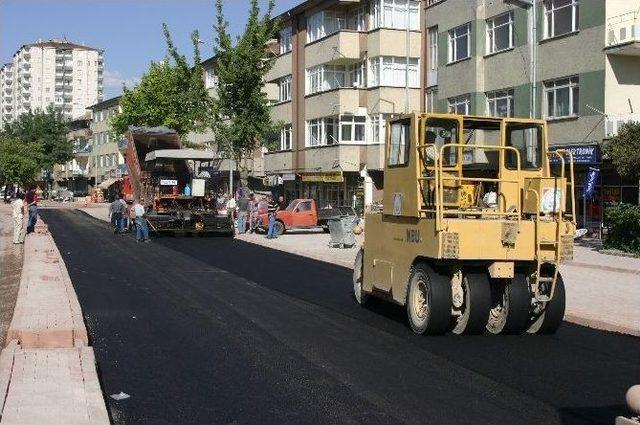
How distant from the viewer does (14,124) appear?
112312mm

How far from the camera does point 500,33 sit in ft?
113

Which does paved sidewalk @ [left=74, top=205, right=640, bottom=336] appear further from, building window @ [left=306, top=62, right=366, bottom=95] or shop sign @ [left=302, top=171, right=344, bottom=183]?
building window @ [left=306, top=62, right=366, bottom=95]

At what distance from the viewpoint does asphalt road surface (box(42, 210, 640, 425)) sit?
22.6ft

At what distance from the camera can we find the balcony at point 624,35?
27422mm

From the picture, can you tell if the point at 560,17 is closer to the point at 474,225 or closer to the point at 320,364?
the point at 474,225

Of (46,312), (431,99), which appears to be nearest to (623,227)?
(46,312)

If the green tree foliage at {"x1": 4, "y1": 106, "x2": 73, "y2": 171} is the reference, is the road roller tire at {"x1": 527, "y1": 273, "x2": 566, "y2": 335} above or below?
below

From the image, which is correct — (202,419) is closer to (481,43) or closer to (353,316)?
(353,316)

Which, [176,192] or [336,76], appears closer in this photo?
[176,192]

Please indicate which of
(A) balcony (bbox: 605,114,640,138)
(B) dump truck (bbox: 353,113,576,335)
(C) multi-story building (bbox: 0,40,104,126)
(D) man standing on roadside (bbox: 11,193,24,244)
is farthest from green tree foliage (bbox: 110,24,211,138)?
(C) multi-story building (bbox: 0,40,104,126)

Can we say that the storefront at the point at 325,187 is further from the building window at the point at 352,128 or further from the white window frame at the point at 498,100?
the white window frame at the point at 498,100

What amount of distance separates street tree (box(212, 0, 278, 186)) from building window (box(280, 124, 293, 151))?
11.1 m

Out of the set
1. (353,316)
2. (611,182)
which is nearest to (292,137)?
(611,182)

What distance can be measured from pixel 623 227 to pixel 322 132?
1004 inches
